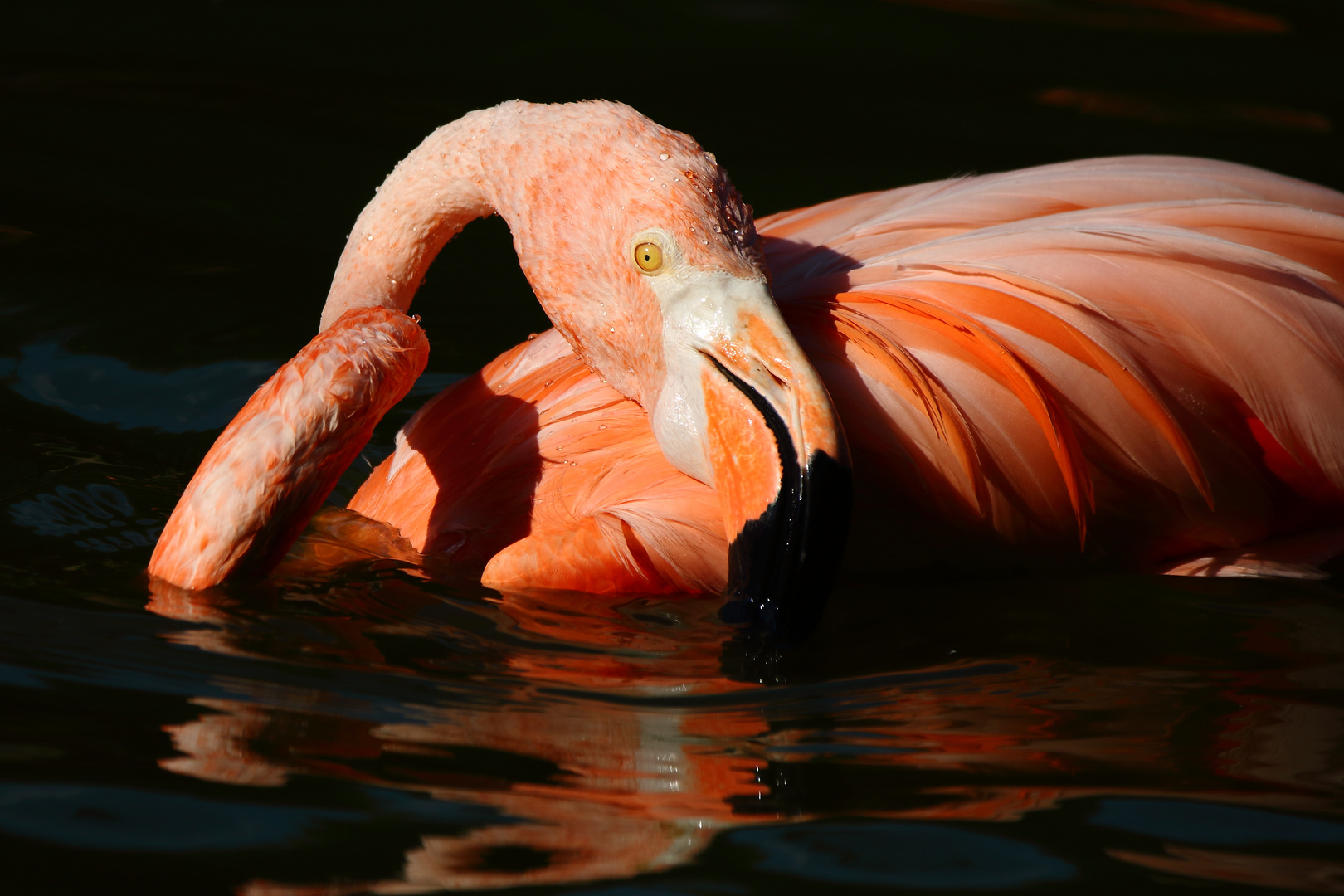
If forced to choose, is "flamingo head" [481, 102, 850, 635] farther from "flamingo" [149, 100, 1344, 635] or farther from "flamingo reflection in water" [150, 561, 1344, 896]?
"flamingo reflection in water" [150, 561, 1344, 896]

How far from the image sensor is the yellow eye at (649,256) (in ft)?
9.16

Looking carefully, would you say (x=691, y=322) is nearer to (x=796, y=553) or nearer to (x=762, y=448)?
(x=762, y=448)

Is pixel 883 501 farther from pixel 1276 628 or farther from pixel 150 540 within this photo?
pixel 150 540

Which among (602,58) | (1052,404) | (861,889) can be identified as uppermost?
(602,58)

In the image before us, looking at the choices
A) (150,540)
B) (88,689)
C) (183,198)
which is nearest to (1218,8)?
(183,198)

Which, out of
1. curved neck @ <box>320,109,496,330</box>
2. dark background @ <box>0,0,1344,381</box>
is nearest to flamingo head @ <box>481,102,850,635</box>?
curved neck @ <box>320,109,496,330</box>

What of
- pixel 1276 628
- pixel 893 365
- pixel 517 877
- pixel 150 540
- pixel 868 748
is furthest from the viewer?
pixel 150 540

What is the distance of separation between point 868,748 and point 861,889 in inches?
15.1

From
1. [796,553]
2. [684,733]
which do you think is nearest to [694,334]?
[796,553]

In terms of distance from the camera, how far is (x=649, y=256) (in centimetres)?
281

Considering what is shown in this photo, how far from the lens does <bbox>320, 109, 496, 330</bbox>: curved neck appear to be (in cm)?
339

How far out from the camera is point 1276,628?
9.73 feet

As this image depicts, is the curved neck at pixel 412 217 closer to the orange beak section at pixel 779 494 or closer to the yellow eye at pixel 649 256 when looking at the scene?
the yellow eye at pixel 649 256

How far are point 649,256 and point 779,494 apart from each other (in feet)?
1.89
